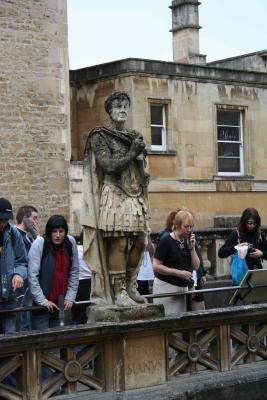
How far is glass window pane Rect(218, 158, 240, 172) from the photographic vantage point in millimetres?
29688

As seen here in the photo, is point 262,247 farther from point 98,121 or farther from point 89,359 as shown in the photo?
point 98,121

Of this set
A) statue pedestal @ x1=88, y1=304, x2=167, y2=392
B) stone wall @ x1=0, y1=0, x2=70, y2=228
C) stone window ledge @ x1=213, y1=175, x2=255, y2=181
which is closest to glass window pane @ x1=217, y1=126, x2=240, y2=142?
stone window ledge @ x1=213, y1=175, x2=255, y2=181

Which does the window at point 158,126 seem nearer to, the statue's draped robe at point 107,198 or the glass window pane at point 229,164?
the glass window pane at point 229,164

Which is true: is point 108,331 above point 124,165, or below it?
below

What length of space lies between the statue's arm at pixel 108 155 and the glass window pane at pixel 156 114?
1939 cm

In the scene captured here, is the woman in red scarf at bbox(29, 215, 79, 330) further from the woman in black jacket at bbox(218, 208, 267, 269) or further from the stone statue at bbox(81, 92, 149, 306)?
the woman in black jacket at bbox(218, 208, 267, 269)

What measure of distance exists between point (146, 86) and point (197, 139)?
8.33 feet

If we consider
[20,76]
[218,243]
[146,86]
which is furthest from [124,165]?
[146,86]

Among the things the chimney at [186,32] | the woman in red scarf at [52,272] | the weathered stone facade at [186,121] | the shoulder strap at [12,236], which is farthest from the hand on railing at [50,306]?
the chimney at [186,32]

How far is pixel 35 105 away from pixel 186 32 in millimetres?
15139

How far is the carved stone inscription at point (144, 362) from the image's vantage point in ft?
26.7

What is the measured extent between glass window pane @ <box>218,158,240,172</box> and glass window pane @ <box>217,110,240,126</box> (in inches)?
42.5

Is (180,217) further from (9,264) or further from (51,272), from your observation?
(9,264)

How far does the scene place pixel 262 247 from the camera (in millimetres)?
11227
